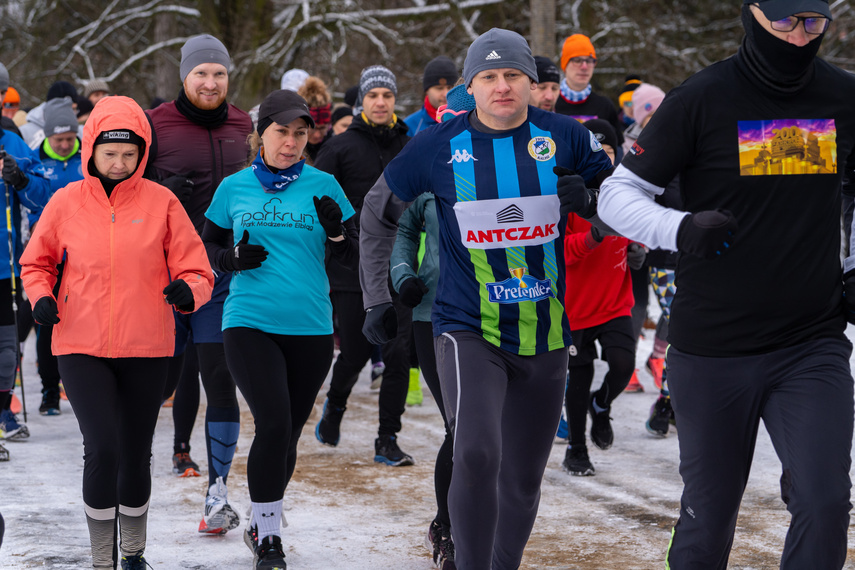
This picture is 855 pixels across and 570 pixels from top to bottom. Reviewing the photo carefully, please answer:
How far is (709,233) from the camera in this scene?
2967 mm

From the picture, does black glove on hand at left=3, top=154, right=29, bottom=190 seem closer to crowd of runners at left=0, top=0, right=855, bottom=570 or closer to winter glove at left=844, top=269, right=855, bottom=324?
crowd of runners at left=0, top=0, right=855, bottom=570

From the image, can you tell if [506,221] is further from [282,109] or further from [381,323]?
[282,109]

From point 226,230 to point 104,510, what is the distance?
143cm

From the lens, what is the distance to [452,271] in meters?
3.99

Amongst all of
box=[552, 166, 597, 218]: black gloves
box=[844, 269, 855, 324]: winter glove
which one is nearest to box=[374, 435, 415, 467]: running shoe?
box=[552, 166, 597, 218]: black gloves

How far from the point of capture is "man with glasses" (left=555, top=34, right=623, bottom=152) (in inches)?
357

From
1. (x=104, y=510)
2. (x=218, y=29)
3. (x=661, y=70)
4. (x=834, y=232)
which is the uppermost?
(x=218, y=29)

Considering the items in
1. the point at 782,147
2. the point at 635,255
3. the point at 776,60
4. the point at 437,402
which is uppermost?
the point at 776,60

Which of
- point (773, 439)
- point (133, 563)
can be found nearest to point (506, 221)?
point (773, 439)

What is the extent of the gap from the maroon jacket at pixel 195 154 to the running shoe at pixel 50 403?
3.34 m

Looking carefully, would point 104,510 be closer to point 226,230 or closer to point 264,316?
point 264,316

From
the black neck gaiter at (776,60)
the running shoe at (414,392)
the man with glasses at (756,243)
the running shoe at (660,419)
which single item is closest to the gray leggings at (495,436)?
the man with glasses at (756,243)

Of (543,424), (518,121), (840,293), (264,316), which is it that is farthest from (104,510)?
(840,293)

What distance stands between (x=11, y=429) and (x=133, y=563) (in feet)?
11.0
